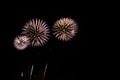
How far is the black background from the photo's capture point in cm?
1191

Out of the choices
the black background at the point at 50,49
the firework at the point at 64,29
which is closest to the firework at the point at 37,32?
the firework at the point at 64,29

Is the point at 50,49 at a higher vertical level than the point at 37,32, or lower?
lower

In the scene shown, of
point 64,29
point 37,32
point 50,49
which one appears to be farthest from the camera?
point 50,49

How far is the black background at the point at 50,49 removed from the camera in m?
11.9

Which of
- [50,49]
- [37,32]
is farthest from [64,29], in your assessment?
[50,49]

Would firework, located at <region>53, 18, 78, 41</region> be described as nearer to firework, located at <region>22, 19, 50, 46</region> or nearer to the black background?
firework, located at <region>22, 19, 50, 46</region>

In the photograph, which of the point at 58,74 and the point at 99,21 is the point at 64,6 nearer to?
the point at 99,21

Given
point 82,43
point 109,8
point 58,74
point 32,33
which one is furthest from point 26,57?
point 109,8

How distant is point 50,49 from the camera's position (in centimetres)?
1312

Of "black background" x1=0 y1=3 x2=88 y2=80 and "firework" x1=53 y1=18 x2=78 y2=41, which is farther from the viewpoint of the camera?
"black background" x1=0 y1=3 x2=88 y2=80

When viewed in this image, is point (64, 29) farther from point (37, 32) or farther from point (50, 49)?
point (50, 49)

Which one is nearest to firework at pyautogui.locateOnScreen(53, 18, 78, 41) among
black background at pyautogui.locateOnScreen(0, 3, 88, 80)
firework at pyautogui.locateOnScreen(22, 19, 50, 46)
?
firework at pyautogui.locateOnScreen(22, 19, 50, 46)

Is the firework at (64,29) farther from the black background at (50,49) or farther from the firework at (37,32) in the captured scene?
the black background at (50,49)

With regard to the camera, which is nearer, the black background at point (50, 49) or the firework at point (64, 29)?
the firework at point (64, 29)
